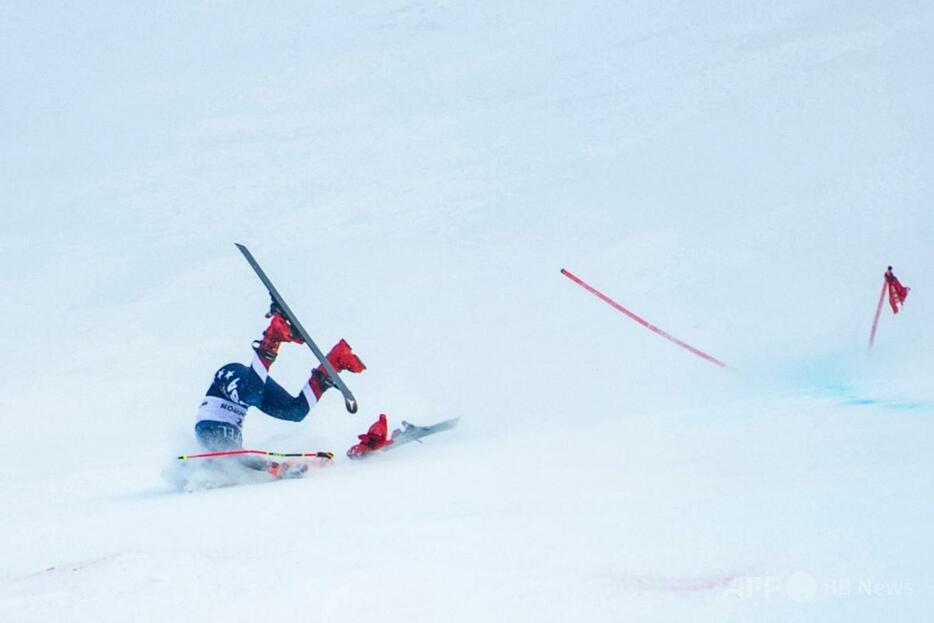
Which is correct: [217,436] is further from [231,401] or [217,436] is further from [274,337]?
[274,337]

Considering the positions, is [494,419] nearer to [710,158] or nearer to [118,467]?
[118,467]

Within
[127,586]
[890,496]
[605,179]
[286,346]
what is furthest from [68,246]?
[890,496]

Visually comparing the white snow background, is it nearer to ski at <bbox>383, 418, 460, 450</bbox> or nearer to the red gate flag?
ski at <bbox>383, 418, 460, 450</bbox>

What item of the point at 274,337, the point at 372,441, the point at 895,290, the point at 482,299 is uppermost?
the point at 482,299

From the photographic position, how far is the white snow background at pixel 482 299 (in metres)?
4.12

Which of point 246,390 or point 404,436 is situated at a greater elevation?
point 246,390

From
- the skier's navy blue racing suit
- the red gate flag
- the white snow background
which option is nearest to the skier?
the skier's navy blue racing suit

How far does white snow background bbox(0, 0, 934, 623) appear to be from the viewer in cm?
412

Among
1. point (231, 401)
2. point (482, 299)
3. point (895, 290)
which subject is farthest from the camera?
point (482, 299)

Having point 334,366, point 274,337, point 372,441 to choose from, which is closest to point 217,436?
point 274,337

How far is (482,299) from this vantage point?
33.9ft

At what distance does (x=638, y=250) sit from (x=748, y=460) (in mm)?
6025

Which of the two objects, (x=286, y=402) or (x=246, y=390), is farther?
(x=286, y=402)

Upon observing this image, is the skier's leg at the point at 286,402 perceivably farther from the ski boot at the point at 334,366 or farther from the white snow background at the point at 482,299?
the white snow background at the point at 482,299
